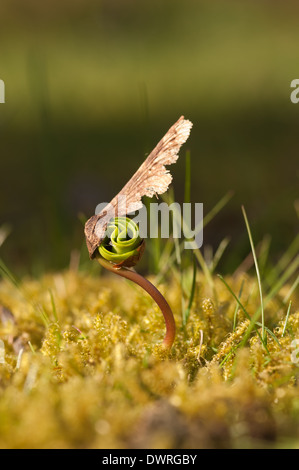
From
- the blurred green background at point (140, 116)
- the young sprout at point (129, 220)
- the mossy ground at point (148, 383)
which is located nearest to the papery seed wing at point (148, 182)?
the young sprout at point (129, 220)

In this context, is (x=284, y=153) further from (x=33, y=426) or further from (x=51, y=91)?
(x=33, y=426)

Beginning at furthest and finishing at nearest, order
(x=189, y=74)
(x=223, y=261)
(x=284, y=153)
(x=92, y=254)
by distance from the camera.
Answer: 1. (x=189, y=74)
2. (x=284, y=153)
3. (x=223, y=261)
4. (x=92, y=254)

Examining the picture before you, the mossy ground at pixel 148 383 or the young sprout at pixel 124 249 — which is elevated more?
the young sprout at pixel 124 249

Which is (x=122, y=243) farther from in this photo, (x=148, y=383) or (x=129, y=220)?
Result: (x=148, y=383)

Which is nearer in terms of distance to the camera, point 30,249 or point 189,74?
point 30,249

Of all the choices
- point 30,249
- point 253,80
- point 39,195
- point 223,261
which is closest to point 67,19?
point 253,80

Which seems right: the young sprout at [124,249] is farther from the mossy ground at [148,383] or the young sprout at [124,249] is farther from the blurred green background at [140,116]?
the blurred green background at [140,116]

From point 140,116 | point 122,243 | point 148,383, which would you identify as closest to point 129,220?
point 122,243
